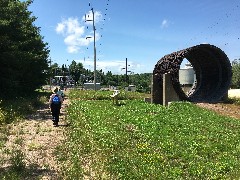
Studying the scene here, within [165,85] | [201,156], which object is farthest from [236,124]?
[165,85]

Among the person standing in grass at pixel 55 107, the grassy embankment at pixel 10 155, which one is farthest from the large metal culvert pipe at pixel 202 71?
the grassy embankment at pixel 10 155

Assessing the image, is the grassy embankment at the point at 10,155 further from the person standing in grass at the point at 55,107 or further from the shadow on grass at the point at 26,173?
→ the person standing in grass at the point at 55,107

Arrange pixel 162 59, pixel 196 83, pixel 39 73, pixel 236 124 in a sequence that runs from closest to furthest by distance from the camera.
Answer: pixel 236 124, pixel 162 59, pixel 196 83, pixel 39 73

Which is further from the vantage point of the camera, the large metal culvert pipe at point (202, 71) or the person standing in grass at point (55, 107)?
the large metal culvert pipe at point (202, 71)

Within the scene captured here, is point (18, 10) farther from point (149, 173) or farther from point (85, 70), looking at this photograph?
point (85, 70)

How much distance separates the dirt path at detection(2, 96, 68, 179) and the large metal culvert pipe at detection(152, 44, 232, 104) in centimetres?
1145

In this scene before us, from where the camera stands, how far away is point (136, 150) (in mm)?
12156

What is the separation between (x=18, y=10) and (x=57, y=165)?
2572 cm

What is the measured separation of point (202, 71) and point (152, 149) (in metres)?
25.0

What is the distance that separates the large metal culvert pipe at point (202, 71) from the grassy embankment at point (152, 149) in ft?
35.1

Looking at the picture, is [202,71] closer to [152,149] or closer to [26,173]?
[152,149]

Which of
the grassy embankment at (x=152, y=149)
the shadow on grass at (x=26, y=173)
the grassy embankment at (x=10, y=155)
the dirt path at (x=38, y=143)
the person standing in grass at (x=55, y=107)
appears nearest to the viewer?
the shadow on grass at (x=26, y=173)

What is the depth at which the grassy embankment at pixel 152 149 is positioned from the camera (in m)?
9.87

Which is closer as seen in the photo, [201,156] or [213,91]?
[201,156]
